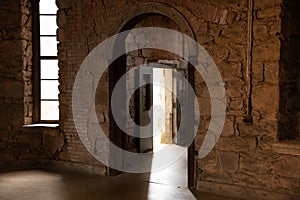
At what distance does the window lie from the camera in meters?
5.47

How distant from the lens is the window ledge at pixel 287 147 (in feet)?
11.9

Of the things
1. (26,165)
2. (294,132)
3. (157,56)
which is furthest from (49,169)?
(294,132)

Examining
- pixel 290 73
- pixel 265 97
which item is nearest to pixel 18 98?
pixel 265 97

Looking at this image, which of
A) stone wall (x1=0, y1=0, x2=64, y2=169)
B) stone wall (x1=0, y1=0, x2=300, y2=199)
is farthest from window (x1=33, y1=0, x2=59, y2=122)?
stone wall (x1=0, y1=0, x2=300, y2=199)

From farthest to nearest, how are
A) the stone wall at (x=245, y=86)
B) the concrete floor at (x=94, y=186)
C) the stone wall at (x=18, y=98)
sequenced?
the stone wall at (x=18, y=98)
the concrete floor at (x=94, y=186)
the stone wall at (x=245, y=86)

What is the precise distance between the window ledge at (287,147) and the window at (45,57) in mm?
3182

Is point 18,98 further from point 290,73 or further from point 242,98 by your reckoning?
point 290,73

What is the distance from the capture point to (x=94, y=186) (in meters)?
4.45

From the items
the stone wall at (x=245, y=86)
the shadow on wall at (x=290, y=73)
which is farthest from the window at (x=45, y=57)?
the shadow on wall at (x=290, y=73)

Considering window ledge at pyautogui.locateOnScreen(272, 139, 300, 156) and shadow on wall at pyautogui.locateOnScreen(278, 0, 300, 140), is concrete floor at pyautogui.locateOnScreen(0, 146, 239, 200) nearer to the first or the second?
window ledge at pyautogui.locateOnScreen(272, 139, 300, 156)

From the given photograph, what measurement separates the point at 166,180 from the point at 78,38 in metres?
2.22

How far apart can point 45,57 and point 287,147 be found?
359 centimetres

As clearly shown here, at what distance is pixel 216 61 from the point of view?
4094 mm

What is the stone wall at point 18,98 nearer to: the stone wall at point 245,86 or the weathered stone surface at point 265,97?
the stone wall at point 245,86
